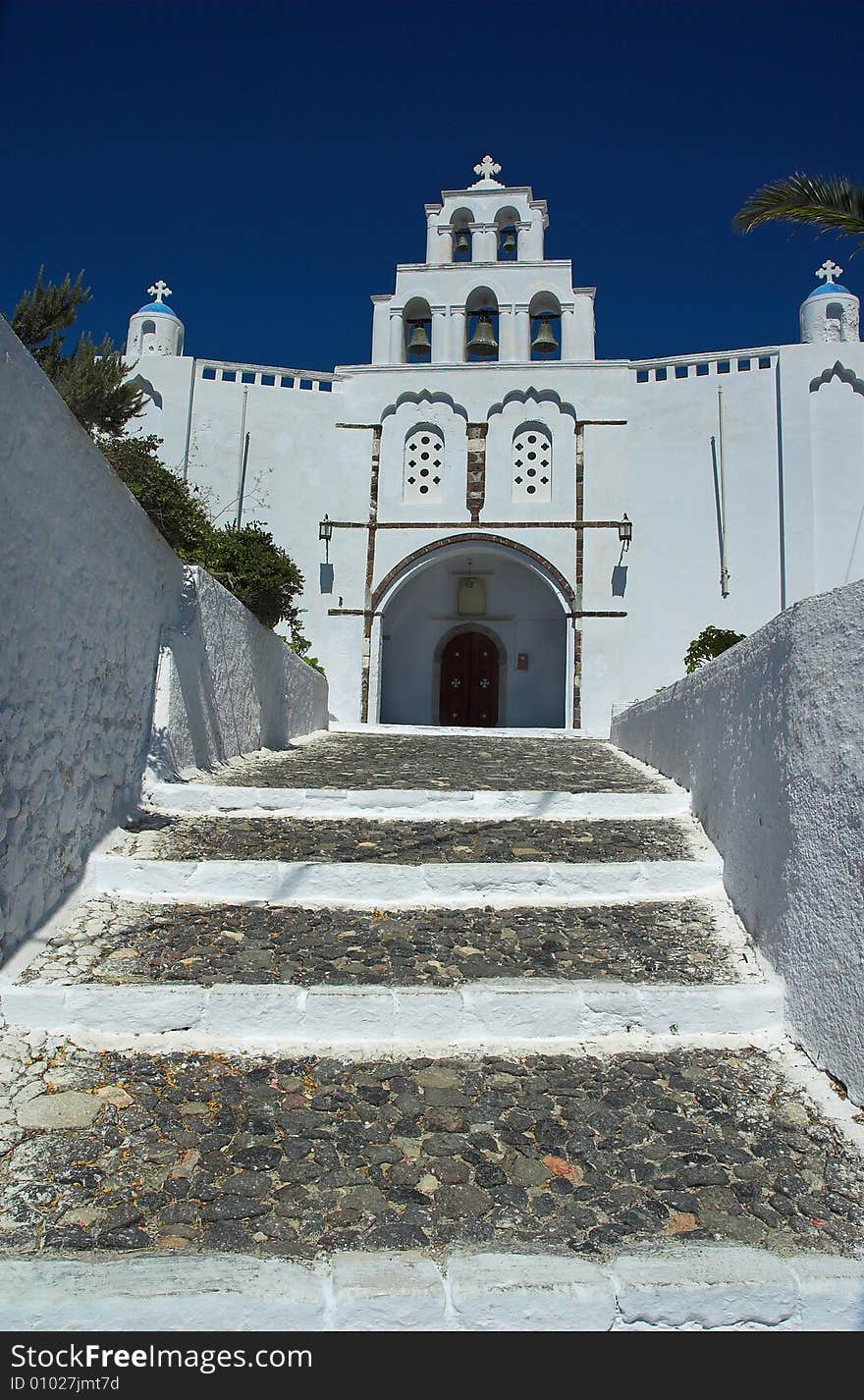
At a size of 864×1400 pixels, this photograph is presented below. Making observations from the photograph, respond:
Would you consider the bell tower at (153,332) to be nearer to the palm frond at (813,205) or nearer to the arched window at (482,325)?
the arched window at (482,325)

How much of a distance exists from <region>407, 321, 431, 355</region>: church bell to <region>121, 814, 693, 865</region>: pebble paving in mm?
15486

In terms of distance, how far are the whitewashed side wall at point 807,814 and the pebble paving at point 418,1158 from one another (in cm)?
32

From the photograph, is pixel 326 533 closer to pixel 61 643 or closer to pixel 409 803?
pixel 409 803

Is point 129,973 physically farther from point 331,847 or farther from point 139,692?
point 139,692

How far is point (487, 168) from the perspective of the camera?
18688mm

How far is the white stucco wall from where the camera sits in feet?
10.8

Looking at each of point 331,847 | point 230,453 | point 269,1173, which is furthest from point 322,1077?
point 230,453

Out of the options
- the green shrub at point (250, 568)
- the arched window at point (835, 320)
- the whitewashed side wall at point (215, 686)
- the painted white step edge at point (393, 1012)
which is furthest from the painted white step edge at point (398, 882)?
the arched window at point (835, 320)

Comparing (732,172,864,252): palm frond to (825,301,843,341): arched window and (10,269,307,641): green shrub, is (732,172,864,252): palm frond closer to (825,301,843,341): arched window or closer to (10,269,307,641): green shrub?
(10,269,307,641): green shrub

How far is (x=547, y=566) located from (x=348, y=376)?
18.4 ft

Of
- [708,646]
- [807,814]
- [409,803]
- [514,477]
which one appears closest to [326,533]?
[514,477]

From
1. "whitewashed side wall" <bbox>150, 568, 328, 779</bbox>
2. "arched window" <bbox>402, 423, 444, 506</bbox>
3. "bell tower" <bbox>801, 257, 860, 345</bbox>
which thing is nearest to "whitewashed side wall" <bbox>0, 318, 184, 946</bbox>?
"whitewashed side wall" <bbox>150, 568, 328, 779</bbox>

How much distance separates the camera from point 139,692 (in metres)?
5.02
